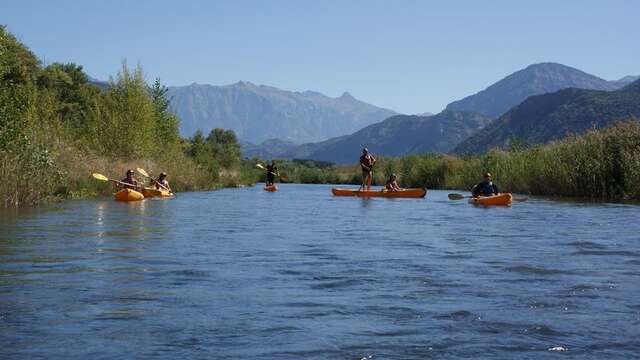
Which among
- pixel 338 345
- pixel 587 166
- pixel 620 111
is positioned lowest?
pixel 338 345

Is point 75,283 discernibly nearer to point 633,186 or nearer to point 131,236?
point 131,236

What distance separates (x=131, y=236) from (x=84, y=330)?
8.30 meters

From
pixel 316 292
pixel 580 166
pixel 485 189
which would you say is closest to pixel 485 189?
pixel 485 189

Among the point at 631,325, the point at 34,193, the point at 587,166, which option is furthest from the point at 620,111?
the point at 631,325

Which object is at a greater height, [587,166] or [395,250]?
[587,166]

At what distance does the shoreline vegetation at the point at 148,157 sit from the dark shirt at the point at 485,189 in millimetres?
4434

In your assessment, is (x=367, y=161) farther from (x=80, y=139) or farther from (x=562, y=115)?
(x=562, y=115)

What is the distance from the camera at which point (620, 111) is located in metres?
155

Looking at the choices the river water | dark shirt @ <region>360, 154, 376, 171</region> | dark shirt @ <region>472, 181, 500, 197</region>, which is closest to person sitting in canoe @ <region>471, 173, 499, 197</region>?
dark shirt @ <region>472, 181, 500, 197</region>

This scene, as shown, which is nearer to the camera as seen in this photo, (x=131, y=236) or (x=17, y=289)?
(x=17, y=289)

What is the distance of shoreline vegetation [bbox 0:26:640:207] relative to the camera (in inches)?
878

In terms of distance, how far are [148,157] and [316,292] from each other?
30.6 m

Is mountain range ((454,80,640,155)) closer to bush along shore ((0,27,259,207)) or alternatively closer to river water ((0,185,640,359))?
bush along shore ((0,27,259,207))

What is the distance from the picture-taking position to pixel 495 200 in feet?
82.0
